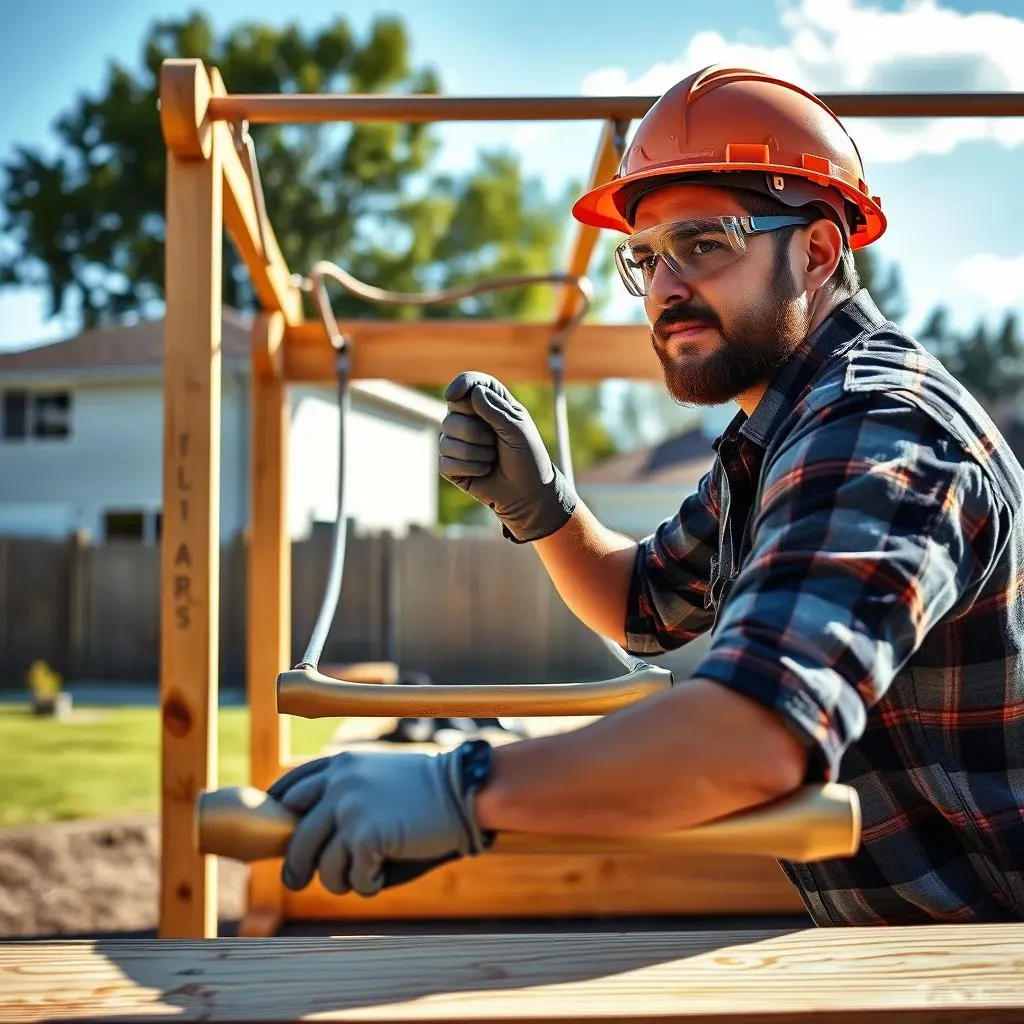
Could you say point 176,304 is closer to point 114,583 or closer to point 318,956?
point 318,956

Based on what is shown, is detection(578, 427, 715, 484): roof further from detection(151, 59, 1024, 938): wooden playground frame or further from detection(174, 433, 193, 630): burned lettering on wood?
detection(174, 433, 193, 630): burned lettering on wood

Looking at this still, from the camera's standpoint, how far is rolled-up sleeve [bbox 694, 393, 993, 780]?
1.10 m

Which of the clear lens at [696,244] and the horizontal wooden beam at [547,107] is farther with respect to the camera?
the horizontal wooden beam at [547,107]

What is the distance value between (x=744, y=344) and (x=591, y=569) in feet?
2.30

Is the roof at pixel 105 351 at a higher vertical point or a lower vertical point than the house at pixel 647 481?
higher

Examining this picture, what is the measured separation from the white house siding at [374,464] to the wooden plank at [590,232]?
1259 millimetres

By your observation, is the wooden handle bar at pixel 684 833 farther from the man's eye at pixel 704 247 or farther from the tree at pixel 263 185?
the tree at pixel 263 185

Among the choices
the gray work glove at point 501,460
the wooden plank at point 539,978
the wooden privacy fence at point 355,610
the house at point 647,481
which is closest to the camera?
the wooden plank at point 539,978

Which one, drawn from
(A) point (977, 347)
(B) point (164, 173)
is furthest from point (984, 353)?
(B) point (164, 173)

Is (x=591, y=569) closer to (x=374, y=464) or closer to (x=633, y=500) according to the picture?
(x=374, y=464)

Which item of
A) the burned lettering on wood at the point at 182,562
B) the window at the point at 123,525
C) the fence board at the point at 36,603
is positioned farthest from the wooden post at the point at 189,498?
the window at the point at 123,525

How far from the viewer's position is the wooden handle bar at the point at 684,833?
104cm

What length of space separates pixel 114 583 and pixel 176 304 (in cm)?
1332

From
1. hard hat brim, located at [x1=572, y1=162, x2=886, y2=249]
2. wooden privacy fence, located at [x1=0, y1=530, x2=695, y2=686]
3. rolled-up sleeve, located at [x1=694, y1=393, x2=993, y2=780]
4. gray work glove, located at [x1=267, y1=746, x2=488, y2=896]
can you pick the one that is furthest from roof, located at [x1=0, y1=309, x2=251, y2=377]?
gray work glove, located at [x1=267, y1=746, x2=488, y2=896]
